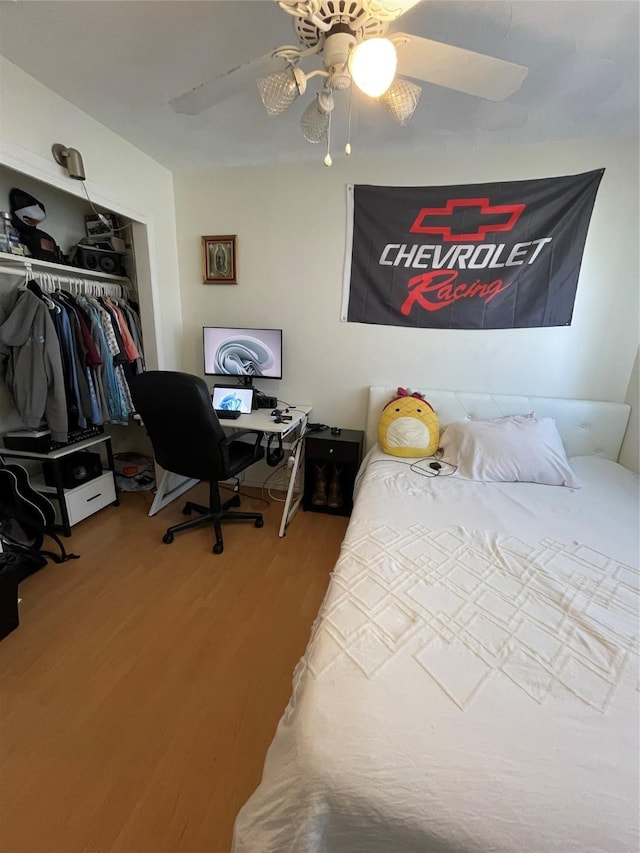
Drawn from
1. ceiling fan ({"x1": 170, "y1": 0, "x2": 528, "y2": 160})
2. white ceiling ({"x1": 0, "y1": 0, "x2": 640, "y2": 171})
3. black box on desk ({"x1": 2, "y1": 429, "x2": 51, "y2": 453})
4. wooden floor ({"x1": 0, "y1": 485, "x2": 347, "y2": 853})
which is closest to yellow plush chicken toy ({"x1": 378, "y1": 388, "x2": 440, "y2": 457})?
wooden floor ({"x1": 0, "y1": 485, "x2": 347, "y2": 853})

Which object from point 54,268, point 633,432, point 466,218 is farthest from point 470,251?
point 54,268

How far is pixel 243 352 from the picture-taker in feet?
8.54

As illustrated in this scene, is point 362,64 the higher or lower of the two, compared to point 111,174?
lower

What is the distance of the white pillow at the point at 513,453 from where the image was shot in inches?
73.4

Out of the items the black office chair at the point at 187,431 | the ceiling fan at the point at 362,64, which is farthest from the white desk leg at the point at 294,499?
the ceiling fan at the point at 362,64

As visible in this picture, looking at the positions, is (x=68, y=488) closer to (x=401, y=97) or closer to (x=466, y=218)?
(x=401, y=97)

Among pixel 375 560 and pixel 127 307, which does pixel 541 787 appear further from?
pixel 127 307

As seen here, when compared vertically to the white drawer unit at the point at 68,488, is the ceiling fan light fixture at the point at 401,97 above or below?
above

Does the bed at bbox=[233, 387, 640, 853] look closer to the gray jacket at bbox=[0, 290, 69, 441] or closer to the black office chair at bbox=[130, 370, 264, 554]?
the black office chair at bbox=[130, 370, 264, 554]

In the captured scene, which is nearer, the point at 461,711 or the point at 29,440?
the point at 461,711

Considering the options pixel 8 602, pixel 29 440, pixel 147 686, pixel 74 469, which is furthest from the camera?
pixel 74 469

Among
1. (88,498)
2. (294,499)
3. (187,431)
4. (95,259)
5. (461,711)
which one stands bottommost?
(294,499)

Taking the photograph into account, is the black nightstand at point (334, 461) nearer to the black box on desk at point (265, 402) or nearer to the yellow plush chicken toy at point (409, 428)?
the yellow plush chicken toy at point (409, 428)

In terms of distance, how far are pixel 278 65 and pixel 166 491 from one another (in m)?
2.52
